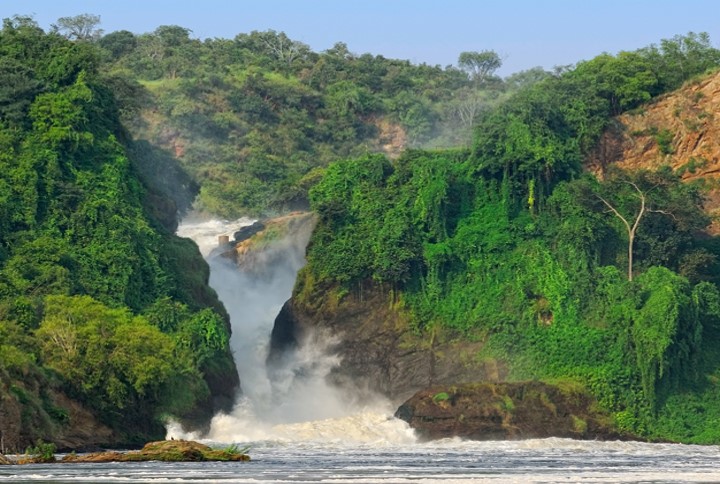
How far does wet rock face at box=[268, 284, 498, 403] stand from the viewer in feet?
327

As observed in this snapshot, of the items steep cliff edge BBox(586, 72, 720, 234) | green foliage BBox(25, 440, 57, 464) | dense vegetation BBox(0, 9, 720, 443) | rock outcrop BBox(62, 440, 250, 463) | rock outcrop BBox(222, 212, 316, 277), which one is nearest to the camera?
green foliage BBox(25, 440, 57, 464)

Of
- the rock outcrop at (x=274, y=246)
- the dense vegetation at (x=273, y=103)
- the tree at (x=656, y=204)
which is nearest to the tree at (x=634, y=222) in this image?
the tree at (x=656, y=204)

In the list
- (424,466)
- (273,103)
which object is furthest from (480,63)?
(424,466)

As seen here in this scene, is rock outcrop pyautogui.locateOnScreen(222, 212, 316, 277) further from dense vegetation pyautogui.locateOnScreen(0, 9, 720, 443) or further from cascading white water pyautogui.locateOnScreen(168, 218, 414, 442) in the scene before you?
dense vegetation pyautogui.locateOnScreen(0, 9, 720, 443)

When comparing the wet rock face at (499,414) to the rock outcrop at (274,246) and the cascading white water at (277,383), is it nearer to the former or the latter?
the cascading white water at (277,383)

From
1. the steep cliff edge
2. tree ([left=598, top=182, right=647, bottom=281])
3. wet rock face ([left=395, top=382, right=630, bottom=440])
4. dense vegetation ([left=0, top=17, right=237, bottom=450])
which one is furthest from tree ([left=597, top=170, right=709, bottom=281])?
dense vegetation ([left=0, top=17, right=237, bottom=450])

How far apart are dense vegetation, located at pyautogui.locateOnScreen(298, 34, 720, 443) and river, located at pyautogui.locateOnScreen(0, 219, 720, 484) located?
4479 mm

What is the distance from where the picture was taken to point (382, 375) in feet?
328

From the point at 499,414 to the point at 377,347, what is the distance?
12.6 m

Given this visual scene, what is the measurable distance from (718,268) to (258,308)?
2367cm

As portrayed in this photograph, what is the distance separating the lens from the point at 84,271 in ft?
311

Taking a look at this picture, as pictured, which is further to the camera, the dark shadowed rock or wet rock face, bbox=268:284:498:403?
the dark shadowed rock

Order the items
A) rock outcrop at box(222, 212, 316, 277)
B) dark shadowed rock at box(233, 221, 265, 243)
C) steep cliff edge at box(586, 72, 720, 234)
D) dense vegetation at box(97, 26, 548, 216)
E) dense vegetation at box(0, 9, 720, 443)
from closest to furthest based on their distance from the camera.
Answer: dense vegetation at box(0, 9, 720, 443)
steep cliff edge at box(586, 72, 720, 234)
rock outcrop at box(222, 212, 316, 277)
dark shadowed rock at box(233, 221, 265, 243)
dense vegetation at box(97, 26, 548, 216)

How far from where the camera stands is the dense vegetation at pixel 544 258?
314ft
